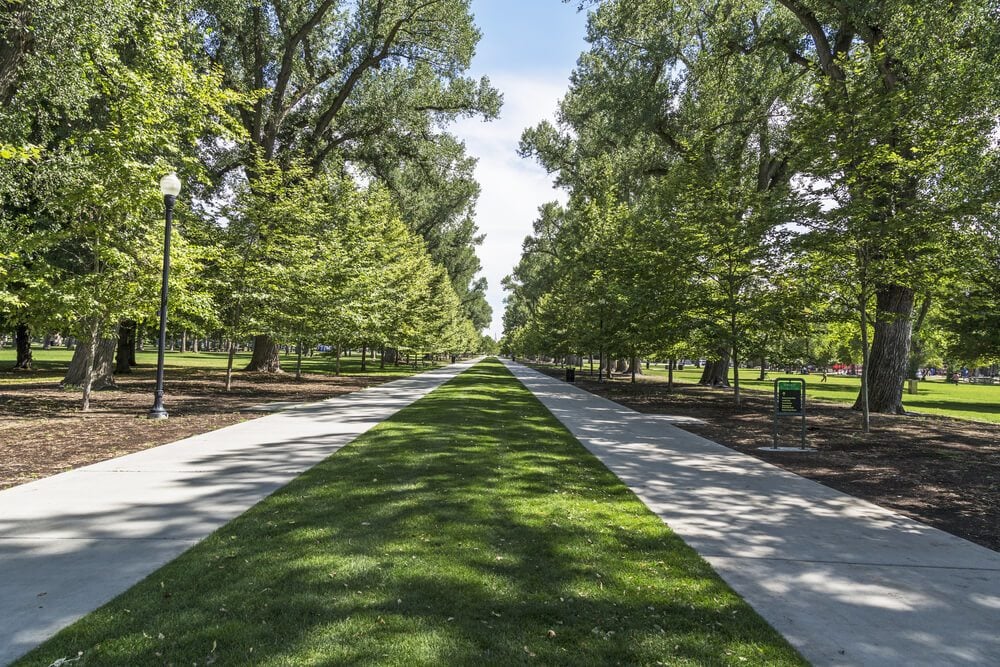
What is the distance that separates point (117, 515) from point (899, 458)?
1143 centimetres

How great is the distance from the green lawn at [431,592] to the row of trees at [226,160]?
5.63 meters

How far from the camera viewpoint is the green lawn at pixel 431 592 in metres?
3.00

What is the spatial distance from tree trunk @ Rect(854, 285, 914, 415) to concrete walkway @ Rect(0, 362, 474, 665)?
15.1m

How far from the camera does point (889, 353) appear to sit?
16.0 meters

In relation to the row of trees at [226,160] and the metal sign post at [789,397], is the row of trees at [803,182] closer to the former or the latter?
the metal sign post at [789,397]

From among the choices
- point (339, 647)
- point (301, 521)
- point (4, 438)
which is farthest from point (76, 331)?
point (339, 647)

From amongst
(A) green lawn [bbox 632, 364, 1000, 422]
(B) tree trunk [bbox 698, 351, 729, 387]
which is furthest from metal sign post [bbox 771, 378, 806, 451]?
(B) tree trunk [bbox 698, 351, 729, 387]

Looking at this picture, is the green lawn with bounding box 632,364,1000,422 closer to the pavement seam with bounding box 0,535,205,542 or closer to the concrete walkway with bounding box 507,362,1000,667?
the concrete walkway with bounding box 507,362,1000,667

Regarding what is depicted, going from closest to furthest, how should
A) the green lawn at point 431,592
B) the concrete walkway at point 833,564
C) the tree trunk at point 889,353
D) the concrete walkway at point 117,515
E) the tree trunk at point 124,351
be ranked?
the green lawn at point 431,592 → the concrete walkway at point 833,564 → the concrete walkway at point 117,515 → the tree trunk at point 889,353 → the tree trunk at point 124,351

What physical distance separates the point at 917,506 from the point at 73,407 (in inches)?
640

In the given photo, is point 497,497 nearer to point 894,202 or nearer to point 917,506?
point 917,506

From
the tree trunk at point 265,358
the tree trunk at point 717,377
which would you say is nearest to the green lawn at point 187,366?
the tree trunk at point 265,358

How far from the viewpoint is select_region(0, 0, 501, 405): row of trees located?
37.2ft

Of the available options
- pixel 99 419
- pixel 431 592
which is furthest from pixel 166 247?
pixel 431 592
